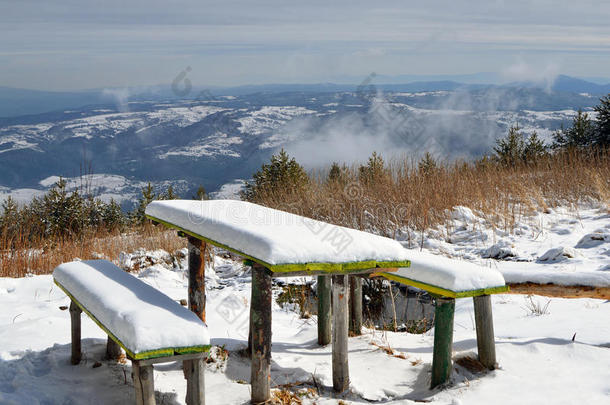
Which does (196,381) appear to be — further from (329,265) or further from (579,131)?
(579,131)

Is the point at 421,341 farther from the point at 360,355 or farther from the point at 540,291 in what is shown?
the point at 540,291

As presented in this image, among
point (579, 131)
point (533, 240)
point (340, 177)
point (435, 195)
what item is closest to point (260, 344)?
point (533, 240)

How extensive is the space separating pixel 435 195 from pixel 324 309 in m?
5.15

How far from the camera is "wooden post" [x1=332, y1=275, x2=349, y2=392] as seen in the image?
3004mm

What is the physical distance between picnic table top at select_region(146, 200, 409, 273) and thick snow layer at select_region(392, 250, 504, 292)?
0.88 ft

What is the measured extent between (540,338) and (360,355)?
4.28 feet

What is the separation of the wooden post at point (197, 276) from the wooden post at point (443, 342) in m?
1.71

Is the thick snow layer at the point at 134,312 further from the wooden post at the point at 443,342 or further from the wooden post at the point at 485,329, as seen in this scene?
the wooden post at the point at 485,329

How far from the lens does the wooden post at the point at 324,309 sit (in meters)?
3.93

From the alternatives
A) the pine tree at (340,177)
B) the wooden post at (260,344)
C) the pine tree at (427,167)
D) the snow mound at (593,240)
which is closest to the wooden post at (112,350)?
the wooden post at (260,344)

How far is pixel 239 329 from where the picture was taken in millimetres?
4676

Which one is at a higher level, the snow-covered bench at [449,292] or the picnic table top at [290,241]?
the picnic table top at [290,241]

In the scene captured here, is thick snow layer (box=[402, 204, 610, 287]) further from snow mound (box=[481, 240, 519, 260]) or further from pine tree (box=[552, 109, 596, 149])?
pine tree (box=[552, 109, 596, 149])

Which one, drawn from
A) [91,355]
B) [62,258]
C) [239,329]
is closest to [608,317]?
[239,329]
